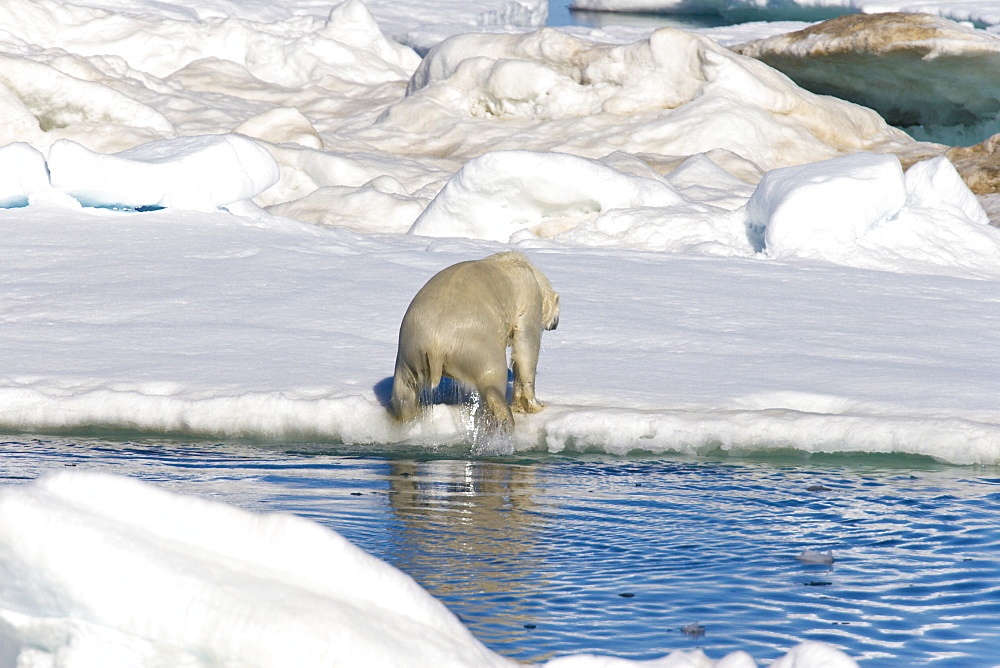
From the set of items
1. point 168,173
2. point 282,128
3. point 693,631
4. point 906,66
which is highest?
point 906,66

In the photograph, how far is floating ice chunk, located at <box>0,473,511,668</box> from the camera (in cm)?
208

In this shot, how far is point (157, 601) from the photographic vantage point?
209 cm

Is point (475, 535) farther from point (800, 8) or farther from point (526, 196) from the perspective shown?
point (800, 8)

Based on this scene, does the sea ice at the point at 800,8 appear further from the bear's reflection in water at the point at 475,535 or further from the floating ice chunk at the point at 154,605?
the floating ice chunk at the point at 154,605

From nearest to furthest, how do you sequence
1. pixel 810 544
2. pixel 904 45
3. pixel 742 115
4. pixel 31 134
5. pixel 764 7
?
1. pixel 810 544
2. pixel 31 134
3. pixel 742 115
4. pixel 904 45
5. pixel 764 7

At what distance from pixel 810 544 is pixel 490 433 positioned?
1.85m

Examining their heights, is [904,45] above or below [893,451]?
above

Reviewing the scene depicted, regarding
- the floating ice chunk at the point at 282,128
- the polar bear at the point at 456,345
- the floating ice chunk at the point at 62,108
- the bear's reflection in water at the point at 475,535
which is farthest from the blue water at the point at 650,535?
the floating ice chunk at the point at 282,128

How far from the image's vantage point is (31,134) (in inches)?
563

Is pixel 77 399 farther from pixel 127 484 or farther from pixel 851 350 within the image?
pixel 851 350

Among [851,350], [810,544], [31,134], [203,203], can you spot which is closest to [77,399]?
[810,544]

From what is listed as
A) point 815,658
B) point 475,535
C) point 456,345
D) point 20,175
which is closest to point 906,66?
Result: point 20,175

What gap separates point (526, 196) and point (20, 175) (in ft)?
15.8

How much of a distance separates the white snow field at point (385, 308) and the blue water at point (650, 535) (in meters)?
0.29
